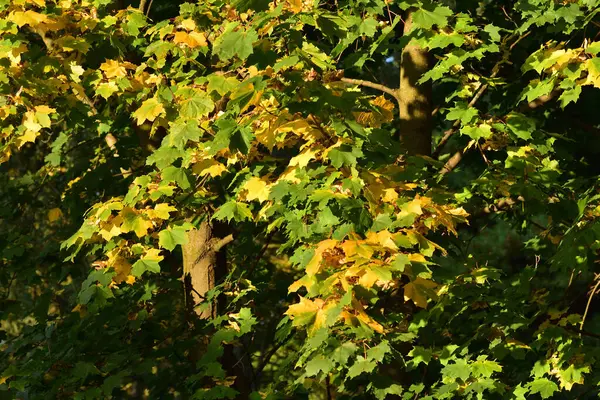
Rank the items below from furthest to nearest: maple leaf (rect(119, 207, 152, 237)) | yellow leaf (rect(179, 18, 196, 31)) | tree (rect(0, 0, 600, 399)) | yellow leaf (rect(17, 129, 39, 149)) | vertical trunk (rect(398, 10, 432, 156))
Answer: vertical trunk (rect(398, 10, 432, 156)) → yellow leaf (rect(17, 129, 39, 149)) → yellow leaf (rect(179, 18, 196, 31)) → maple leaf (rect(119, 207, 152, 237)) → tree (rect(0, 0, 600, 399))

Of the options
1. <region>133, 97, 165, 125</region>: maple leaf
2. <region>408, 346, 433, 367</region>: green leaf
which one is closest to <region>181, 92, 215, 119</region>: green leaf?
<region>133, 97, 165, 125</region>: maple leaf

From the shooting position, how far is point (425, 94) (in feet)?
27.1

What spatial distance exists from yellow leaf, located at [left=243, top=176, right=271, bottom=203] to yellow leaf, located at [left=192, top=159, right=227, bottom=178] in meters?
0.25

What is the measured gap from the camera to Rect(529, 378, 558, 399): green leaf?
6840mm

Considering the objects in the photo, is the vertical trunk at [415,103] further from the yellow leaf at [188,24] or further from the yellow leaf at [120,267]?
the yellow leaf at [120,267]

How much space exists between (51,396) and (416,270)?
10.1 ft

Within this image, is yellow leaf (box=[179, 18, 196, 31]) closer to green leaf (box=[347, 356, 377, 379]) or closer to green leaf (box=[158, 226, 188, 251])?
green leaf (box=[158, 226, 188, 251])

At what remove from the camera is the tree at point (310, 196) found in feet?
17.1

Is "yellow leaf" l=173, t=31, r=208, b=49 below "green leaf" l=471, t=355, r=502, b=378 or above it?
above

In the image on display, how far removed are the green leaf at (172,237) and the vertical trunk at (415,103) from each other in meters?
2.51

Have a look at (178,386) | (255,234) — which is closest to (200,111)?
(178,386)

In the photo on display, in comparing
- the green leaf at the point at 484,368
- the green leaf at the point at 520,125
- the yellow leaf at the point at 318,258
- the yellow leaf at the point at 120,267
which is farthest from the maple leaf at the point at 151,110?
the green leaf at the point at 484,368

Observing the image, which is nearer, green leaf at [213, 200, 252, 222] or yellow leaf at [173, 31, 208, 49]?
yellow leaf at [173, 31, 208, 49]

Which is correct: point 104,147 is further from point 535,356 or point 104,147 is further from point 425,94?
point 535,356
